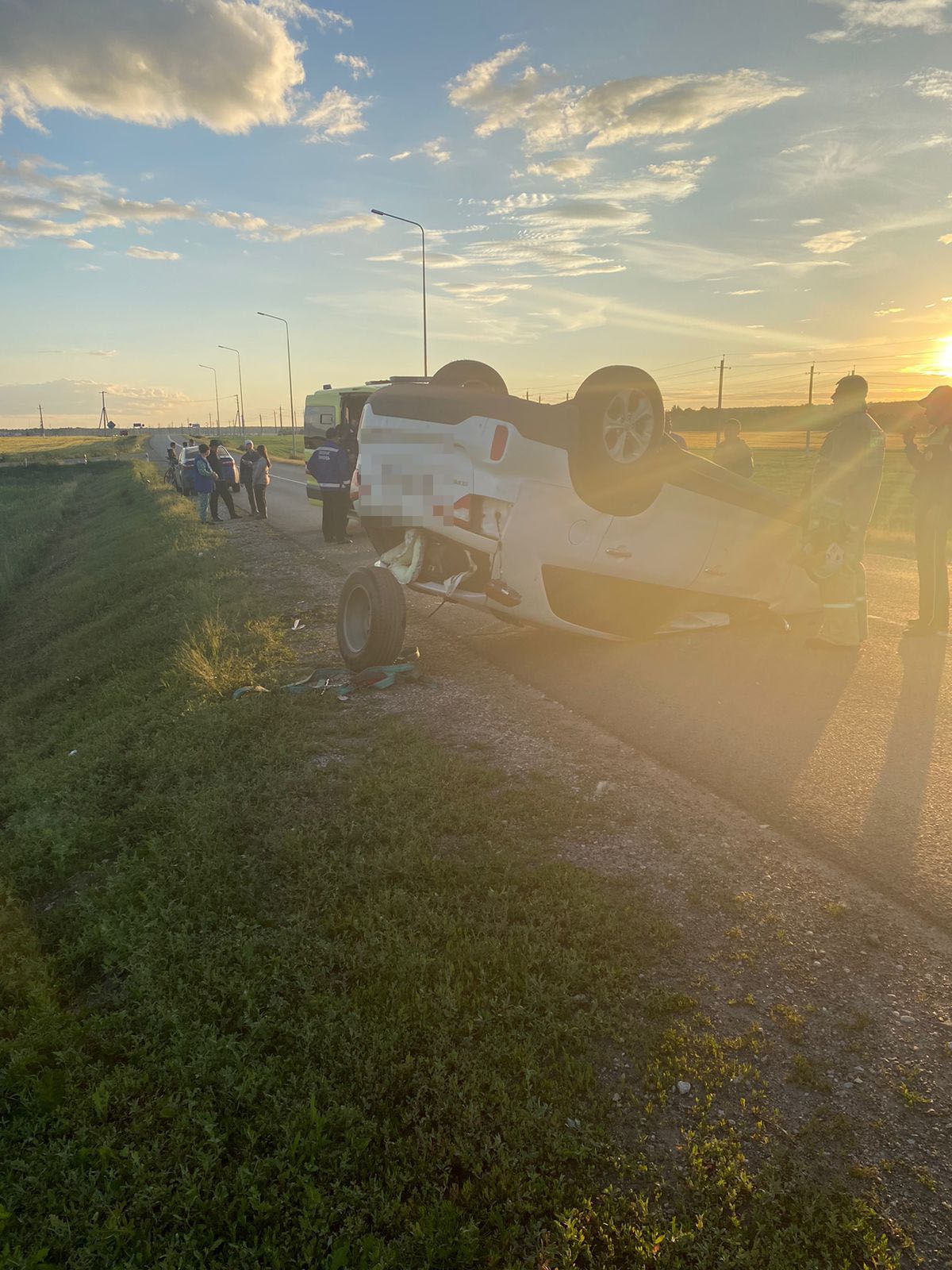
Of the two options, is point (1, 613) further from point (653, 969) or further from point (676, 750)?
point (653, 969)

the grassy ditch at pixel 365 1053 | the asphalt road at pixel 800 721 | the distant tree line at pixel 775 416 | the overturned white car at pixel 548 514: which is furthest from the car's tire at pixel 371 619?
the distant tree line at pixel 775 416

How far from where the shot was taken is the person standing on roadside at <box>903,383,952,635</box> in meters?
7.03

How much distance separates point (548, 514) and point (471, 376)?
1.65m

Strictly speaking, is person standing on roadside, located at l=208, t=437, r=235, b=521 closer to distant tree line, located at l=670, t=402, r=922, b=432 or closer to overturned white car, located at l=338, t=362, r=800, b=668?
overturned white car, located at l=338, t=362, r=800, b=668

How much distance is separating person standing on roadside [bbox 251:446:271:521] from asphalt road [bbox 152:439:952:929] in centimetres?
1141

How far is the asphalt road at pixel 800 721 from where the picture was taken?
3.73m

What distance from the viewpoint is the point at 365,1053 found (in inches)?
100

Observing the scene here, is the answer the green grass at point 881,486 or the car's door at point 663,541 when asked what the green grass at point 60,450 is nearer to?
the green grass at point 881,486

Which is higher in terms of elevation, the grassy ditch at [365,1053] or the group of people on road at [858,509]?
the group of people on road at [858,509]

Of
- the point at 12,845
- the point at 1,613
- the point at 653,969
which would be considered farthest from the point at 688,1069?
the point at 1,613

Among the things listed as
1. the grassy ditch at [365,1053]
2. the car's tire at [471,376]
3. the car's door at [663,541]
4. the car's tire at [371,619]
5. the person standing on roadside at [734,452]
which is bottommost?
the grassy ditch at [365,1053]

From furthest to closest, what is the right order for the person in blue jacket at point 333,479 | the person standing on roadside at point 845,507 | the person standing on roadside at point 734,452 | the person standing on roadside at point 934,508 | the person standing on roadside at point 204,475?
1. the person standing on roadside at point 204,475
2. the person in blue jacket at point 333,479
3. the person standing on roadside at point 734,452
4. the person standing on roadside at point 934,508
5. the person standing on roadside at point 845,507

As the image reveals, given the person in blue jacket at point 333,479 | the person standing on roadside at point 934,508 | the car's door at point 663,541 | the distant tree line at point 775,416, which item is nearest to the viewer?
the car's door at point 663,541

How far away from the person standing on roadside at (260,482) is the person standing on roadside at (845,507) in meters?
13.8
